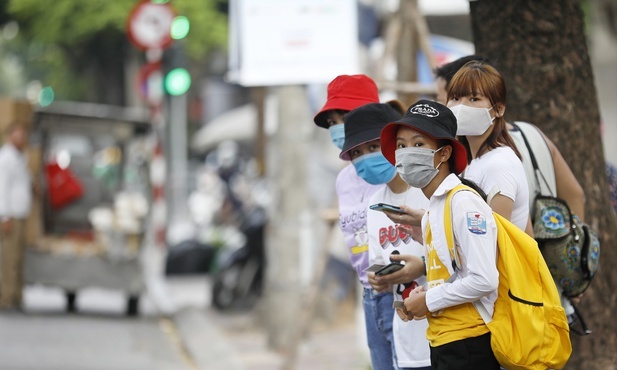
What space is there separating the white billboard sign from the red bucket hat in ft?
13.0

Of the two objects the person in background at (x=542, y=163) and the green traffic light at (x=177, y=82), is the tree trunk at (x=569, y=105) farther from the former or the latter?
the green traffic light at (x=177, y=82)

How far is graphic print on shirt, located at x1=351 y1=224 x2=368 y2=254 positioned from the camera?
16.7 ft

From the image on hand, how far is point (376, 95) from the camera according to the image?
5.33 meters

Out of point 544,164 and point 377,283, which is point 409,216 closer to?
point 377,283

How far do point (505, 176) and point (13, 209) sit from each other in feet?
32.4

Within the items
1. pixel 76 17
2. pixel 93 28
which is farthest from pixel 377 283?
pixel 76 17

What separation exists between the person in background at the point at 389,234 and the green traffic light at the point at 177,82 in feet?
40.0

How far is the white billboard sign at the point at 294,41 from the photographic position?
30.8 feet

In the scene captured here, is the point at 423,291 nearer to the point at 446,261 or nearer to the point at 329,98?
the point at 446,261

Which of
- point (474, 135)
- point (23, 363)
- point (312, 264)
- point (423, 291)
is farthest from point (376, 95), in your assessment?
point (312, 264)

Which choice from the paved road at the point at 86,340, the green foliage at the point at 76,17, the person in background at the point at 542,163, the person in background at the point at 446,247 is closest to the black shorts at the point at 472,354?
the person in background at the point at 446,247

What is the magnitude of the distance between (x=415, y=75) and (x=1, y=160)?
635cm

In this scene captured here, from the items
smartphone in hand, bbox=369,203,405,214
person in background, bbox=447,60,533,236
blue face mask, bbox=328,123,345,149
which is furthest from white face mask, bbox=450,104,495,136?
blue face mask, bbox=328,123,345,149

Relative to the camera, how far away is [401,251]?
4.73 meters
